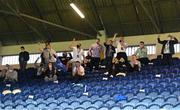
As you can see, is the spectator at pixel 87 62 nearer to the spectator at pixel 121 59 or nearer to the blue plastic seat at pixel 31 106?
the spectator at pixel 121 59

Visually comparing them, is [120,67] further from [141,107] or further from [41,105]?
[141,107]

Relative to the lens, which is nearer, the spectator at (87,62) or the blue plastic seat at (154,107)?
the blue plastic seat at (154,107)

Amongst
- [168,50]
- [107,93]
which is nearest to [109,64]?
[168,50]

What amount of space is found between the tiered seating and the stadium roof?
5126 millimetres

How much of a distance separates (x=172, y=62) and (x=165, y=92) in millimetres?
5247

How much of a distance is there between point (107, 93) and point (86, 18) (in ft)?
31.0

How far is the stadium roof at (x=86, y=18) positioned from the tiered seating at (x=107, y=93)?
5126 mm

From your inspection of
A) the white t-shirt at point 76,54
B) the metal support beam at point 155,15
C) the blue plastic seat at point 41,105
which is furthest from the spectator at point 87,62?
the blue plastic seat at point 41,105

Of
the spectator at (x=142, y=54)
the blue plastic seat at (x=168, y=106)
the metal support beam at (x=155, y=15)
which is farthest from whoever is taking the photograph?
the metal support beam at (x=155, y=15)

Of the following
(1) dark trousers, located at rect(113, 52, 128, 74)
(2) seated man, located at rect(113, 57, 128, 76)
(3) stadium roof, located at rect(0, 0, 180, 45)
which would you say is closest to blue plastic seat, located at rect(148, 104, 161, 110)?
(2) seated man, located at rect(113, 57, 128, 76)

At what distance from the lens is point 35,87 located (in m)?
14.6

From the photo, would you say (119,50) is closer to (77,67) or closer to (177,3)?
(77,67)

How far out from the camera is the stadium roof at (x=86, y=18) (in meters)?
20.2

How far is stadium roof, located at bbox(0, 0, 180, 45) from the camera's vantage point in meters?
20.2
